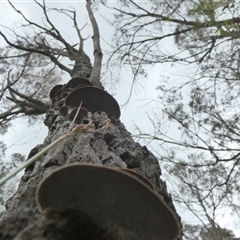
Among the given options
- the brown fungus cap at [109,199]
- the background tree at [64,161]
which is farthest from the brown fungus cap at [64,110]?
the brown fungus cap at [109,199]

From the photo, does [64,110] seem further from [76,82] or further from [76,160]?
[76,160]

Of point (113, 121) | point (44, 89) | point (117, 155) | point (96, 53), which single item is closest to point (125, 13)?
point (96, 53)

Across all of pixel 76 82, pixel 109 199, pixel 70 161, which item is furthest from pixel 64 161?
pixel 76 82

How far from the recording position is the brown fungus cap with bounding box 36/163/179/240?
1.06 meters

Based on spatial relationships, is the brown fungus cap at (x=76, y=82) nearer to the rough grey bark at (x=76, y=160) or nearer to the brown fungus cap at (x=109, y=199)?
the rough grey bark at (x=76, y=160)

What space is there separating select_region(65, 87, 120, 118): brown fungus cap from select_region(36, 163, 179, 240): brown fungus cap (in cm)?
167

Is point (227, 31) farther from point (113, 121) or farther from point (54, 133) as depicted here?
point (54, 133)

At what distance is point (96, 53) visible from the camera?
17.6 feet

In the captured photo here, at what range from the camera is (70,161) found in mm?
1807

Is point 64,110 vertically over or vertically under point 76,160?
over

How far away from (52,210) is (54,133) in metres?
1.66

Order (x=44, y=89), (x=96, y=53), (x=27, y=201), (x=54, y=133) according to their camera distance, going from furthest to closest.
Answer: (x=44, y=89), (x=96, y=53), (x=54, y=133), (x=27, y=201)

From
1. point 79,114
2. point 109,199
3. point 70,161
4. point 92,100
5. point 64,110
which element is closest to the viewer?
point 109,199

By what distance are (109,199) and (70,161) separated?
696mm
